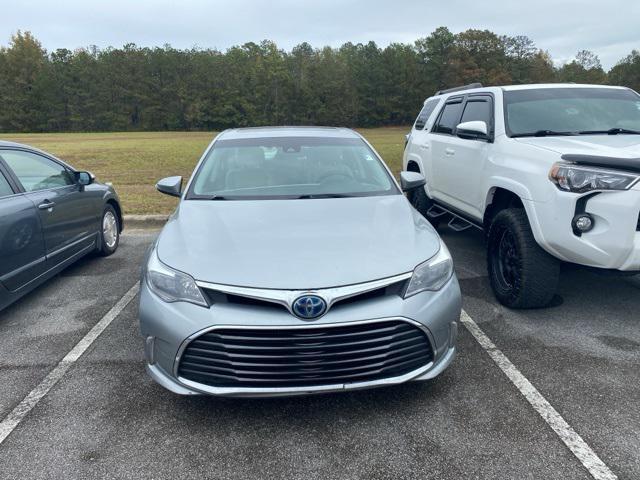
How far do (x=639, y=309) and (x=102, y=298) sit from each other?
16.0ft

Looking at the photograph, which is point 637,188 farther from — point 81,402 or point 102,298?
point 102,298

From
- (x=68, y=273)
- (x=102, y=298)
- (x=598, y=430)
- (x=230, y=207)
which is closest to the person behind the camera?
(x=598, y=430)

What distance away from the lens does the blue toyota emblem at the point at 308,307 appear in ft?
8.12

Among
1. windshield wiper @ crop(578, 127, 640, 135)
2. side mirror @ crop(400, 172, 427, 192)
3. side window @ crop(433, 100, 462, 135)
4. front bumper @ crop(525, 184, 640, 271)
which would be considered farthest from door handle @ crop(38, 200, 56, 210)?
windshield wiper @ crop(578, 127, 640, 135)

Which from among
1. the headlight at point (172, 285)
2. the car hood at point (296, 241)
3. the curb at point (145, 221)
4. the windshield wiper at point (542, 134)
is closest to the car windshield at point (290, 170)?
the car hood at point (296, 241)

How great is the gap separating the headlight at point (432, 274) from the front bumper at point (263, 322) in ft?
0.13

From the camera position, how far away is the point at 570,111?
4832mm

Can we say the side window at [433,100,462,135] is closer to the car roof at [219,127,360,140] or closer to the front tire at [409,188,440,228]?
the front tire at [409,188,440,228]

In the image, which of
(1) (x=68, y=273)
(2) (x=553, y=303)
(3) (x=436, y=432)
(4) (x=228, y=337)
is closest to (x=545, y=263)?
(2) (x=553, y=303)

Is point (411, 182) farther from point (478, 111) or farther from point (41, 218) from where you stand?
point (41, 218)

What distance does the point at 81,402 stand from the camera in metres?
2.99

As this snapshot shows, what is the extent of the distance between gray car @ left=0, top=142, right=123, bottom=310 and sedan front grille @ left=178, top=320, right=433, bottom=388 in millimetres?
2334

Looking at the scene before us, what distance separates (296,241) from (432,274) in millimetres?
812

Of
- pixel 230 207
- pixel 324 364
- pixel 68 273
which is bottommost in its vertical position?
pixel 68 273
